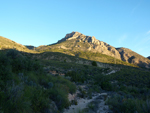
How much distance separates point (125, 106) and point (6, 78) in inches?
248

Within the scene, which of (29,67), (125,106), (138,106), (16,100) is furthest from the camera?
(29,67)

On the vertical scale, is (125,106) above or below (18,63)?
below

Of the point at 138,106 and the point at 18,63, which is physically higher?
the point at 18,63

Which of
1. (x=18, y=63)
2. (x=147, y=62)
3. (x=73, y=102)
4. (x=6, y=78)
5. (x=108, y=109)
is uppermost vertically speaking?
(x=147, y=62)

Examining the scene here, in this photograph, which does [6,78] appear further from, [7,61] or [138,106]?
[138,106]

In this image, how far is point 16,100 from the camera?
445 cm

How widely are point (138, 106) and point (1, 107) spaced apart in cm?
556

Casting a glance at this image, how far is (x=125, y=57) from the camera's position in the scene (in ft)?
476

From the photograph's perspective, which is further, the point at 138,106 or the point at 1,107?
the point at 138,106

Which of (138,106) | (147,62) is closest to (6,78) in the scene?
(138,106)

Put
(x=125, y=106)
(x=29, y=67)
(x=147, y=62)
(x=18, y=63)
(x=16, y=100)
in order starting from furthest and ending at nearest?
1. (x=147, y=62)
2. (x=29, y=67)
3. (x=18, y=63)
4. (x=125, y=106)
5. (x=16, y=100)

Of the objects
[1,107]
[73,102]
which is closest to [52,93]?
[73,102]

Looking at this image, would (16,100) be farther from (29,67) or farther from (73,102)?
(29,67)

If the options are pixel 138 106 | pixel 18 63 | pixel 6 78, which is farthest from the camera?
pixel 18 63
